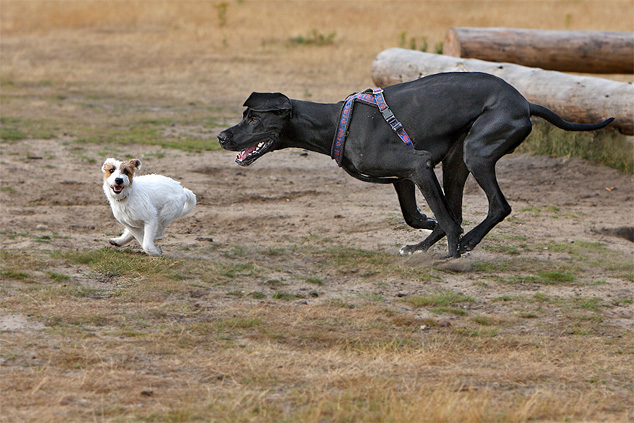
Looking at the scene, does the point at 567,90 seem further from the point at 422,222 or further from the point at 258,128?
the point at 258,128

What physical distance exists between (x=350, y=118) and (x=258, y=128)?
0.70 metres

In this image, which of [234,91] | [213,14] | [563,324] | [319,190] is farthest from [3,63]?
[563,324]

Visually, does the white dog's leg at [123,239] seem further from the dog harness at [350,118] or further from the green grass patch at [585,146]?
the green grass patch at [585,146]

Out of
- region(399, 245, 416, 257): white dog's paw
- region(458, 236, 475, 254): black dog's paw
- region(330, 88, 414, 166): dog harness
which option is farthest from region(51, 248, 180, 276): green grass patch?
region(458, 236, 475, 254): black dog's paw

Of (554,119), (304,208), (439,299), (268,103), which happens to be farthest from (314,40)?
(439,299)

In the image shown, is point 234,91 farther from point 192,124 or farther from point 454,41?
point 454,41

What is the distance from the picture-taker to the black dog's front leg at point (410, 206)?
749 centimetres

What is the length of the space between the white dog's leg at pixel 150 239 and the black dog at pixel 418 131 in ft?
2.78

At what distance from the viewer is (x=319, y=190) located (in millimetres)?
10109

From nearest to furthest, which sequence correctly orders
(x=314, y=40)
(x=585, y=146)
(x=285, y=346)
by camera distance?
(x=285, y=346), (x=585, y=146), (x=314, y=40)

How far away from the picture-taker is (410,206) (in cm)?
755

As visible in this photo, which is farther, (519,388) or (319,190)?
(319,190)

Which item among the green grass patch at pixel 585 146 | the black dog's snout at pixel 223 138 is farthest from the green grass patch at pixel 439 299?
the green grass patch at pixel 585 146

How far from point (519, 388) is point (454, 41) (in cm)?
1007
